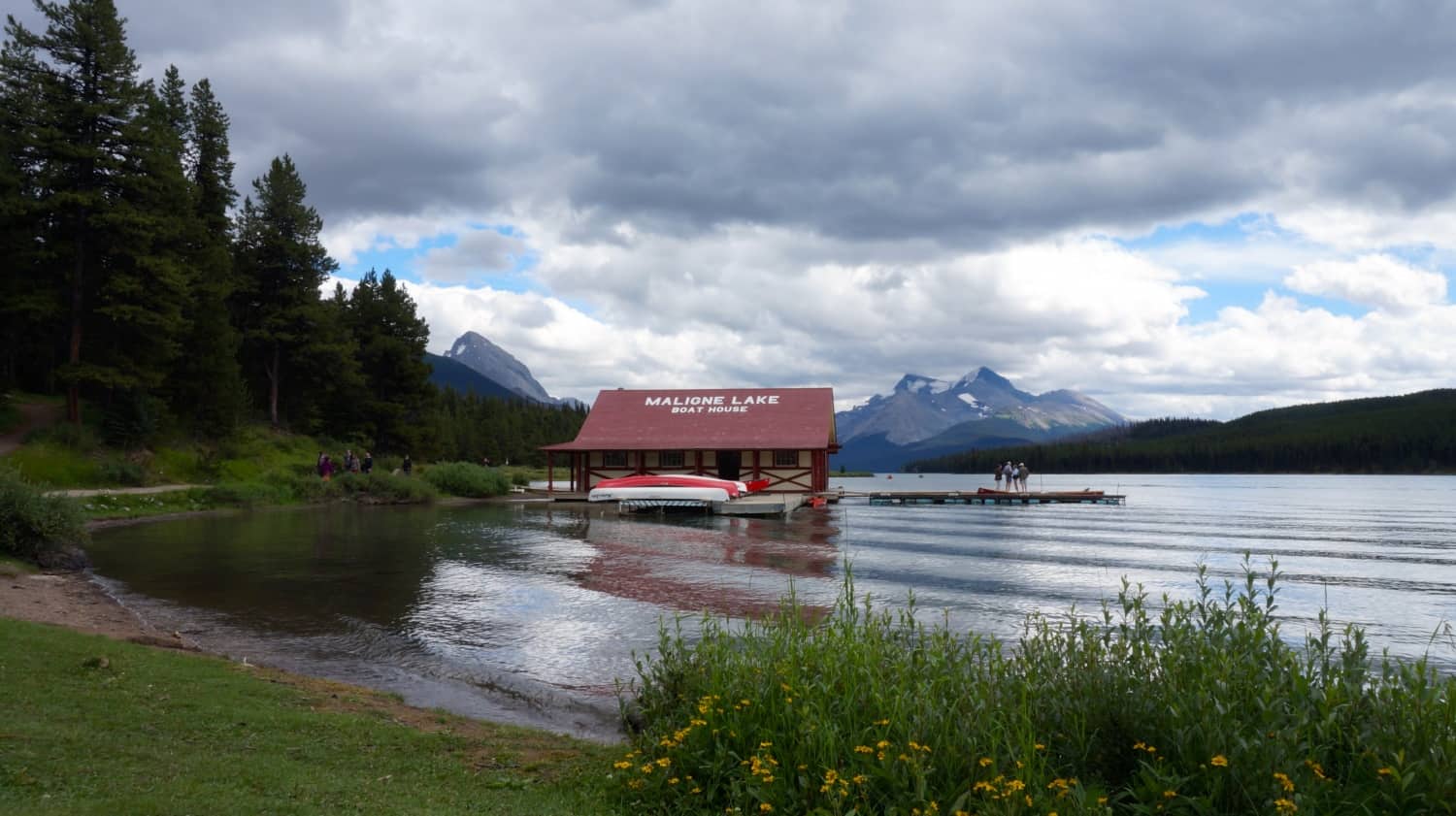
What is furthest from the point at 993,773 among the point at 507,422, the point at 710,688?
the point at 507,422

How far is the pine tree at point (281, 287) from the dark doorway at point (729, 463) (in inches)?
908

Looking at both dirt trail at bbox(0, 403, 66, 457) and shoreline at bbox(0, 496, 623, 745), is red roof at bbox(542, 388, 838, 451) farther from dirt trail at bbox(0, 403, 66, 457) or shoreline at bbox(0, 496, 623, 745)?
shoreline at bbox(0, 496, 623, 745)

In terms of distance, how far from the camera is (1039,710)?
17.4 ft

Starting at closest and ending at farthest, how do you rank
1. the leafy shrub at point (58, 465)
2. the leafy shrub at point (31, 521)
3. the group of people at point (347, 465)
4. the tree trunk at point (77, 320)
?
the leafy shrub at point (31, 521) < the leafy shrub at point (58, 465) < the tree trunk at point (77, 320) < the group of people at point (347, 465)

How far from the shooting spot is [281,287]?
49.3m

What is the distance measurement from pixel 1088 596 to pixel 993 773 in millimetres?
13148

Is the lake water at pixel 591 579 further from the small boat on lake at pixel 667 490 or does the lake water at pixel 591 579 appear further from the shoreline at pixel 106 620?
the small boat on lake at pixel 667 490

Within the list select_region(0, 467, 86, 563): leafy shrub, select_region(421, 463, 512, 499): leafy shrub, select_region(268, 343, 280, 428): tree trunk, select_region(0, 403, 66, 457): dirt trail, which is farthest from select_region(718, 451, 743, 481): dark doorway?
select_region(0, 467, 86, 563): leafy shrub

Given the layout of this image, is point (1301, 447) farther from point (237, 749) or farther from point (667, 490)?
point (237, 749)

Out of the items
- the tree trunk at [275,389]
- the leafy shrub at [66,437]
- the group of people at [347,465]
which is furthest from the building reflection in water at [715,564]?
the tree trunk at [275,389]

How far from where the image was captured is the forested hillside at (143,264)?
32.3 meters

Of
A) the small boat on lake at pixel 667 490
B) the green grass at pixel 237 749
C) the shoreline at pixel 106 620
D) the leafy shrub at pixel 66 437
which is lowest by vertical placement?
the shoreline at pixel 106 620

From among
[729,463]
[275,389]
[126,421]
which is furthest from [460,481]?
[126,421]

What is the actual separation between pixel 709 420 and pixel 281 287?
84.6 ft
